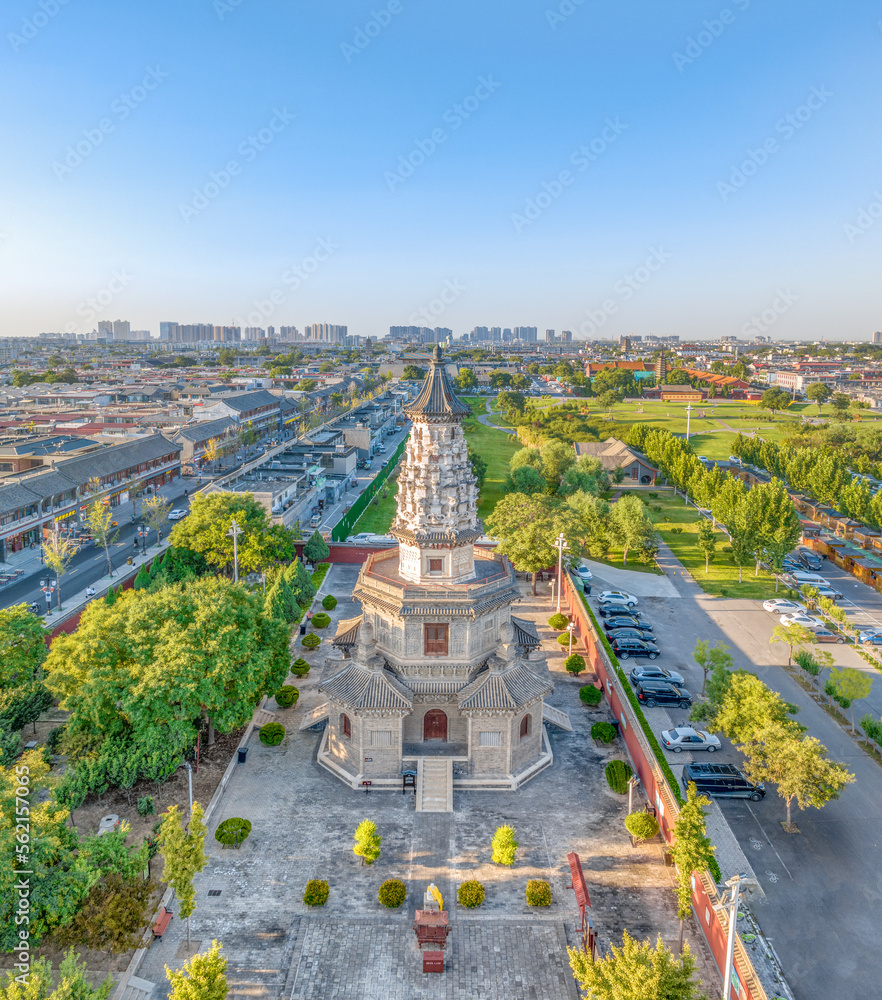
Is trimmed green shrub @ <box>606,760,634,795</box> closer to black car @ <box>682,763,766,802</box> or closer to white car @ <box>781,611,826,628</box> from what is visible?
black car @ <box>682,763,766,802</box>

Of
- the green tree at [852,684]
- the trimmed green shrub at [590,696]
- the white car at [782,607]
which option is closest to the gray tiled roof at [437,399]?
the trimmed green shrub at [590,696]

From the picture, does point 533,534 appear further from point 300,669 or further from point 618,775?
point 618,775

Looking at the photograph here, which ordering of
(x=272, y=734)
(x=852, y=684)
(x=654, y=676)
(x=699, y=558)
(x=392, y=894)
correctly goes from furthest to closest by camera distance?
(x=699, y=558) → (x=654, y=676) → (x=852, y=684) → (x=272, y=734) → (x=392, y=894)

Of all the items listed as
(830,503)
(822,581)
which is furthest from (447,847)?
(830,503)

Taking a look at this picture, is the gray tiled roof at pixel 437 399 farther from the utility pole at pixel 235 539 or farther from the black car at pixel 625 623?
the black car at pixel 625 623

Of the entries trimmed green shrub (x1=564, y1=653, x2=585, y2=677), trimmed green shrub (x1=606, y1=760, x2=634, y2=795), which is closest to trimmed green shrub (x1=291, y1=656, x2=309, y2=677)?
trimmed green shrub (x1=564, y1=653, x2=585, y2=677)

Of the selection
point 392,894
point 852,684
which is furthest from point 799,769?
point 392,894
